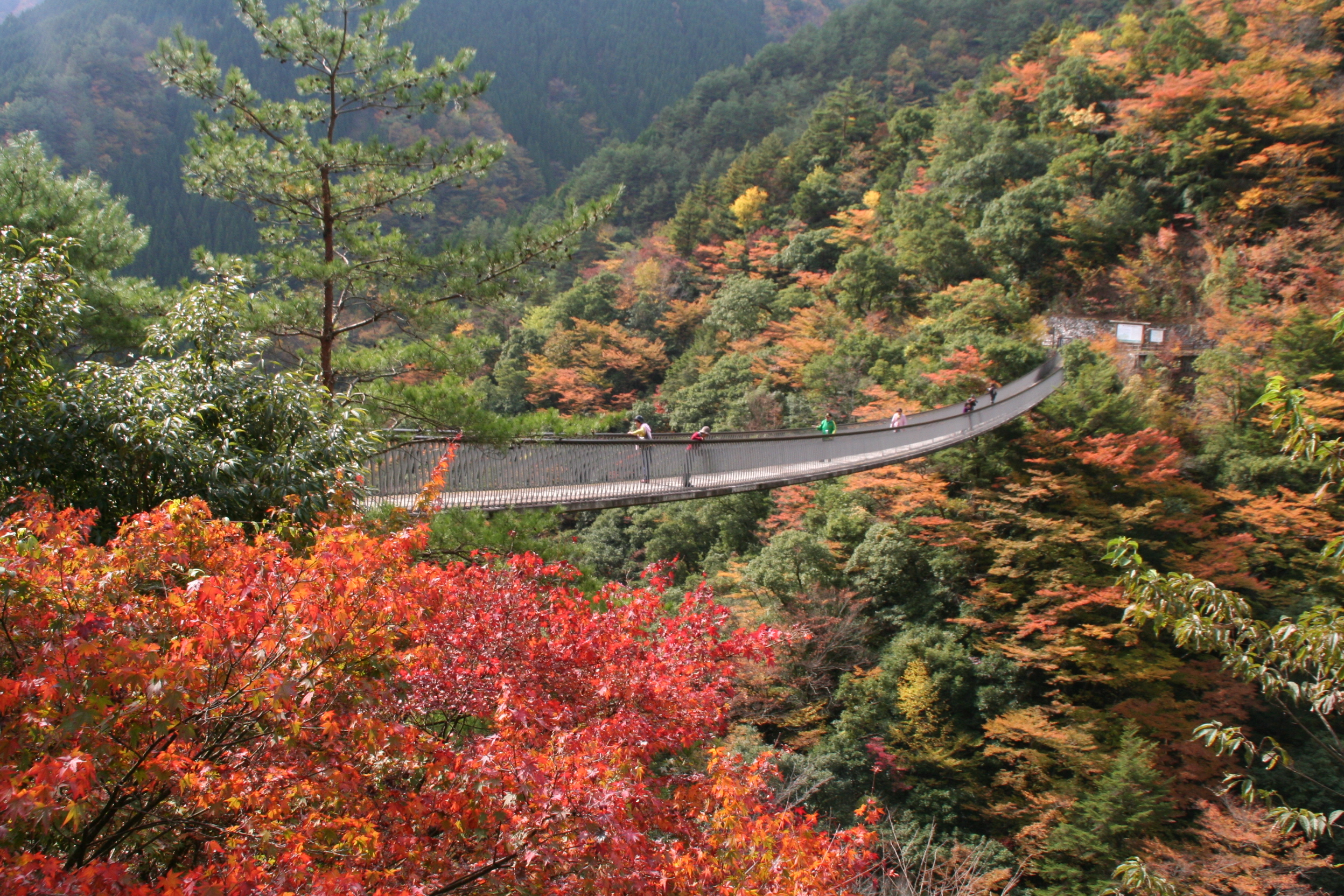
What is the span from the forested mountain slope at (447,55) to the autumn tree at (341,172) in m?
19.2

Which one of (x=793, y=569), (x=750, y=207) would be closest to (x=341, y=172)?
(x=793, y=569)

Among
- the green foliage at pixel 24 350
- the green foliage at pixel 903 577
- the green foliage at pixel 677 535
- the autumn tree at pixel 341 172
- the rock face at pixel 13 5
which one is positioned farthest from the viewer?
the rock face at pixel 13 5

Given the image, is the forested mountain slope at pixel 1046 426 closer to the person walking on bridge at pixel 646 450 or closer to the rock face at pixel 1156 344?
the rock face at pixel 1156 344

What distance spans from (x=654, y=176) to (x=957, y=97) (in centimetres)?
1761

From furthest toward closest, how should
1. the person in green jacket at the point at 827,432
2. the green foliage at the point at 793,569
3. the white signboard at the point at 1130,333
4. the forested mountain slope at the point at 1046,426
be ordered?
the white signboard at the point at 1130,333 < the green foliage at the point at 793,569 < the forested mountain slope at the point at 1046,426 < the person in green jacket at the point at 827,432

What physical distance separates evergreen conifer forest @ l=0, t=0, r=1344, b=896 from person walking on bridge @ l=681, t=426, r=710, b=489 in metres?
1.14

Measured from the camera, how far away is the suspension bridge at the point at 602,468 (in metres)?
5.59

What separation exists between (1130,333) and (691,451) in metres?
12.3

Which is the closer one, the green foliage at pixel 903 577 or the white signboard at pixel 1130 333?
the green foliage at pixel 903 577

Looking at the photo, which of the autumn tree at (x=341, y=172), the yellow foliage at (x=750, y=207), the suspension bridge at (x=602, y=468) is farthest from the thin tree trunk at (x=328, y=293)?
the yellow foliage at (x=750, y=207)

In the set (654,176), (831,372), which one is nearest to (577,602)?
(831,372)

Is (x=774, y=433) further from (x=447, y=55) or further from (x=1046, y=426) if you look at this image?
(x=447, y=55)

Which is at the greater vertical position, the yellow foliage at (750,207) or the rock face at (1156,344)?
the yellow foliage at (750,207)

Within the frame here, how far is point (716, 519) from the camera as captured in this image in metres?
16.6
